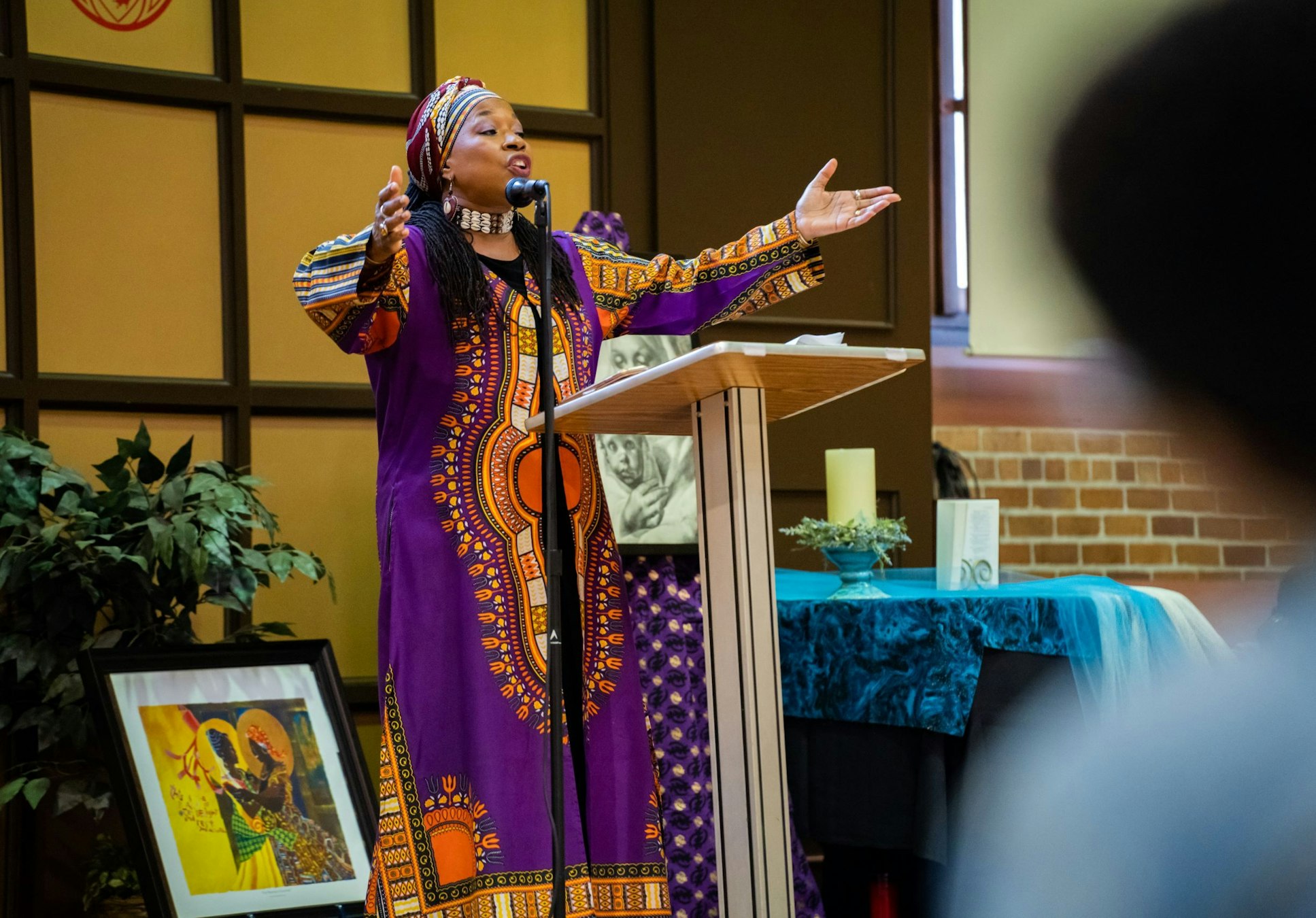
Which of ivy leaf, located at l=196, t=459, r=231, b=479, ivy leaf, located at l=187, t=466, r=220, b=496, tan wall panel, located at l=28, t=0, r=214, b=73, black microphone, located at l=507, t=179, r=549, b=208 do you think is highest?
tan wall panel, located at l=28, t=0, r=214, b=73

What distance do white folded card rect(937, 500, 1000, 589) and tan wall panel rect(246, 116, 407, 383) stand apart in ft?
4.65

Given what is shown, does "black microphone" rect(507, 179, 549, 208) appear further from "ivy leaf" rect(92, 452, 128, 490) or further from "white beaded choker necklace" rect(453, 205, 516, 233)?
"ivy leaf" rect(92, 452, 128, 490)

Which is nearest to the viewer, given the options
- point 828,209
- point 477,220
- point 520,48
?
point 828,209

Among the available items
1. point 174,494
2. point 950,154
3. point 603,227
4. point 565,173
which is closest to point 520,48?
point 565,173

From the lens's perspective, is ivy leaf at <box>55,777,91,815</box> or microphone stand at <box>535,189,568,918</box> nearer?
microphone stand at <box>535,189,568,918</box>

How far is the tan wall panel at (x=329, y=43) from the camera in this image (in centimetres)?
318

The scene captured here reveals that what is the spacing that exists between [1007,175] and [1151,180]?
1.2 inches

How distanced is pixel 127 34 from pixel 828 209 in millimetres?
1861

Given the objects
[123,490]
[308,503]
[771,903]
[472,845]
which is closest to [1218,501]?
[771,903]

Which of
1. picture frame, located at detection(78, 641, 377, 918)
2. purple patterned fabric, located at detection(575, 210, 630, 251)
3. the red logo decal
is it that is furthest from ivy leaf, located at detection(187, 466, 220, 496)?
the red logo decal

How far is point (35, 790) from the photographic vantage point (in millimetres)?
2467

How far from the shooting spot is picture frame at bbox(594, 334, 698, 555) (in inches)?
118

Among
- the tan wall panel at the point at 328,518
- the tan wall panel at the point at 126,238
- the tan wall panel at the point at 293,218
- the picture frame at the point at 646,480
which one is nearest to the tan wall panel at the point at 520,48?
the tan wall panel at the point at 293,218

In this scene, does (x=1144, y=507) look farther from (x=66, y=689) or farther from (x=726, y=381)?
(x=66, y=689)
